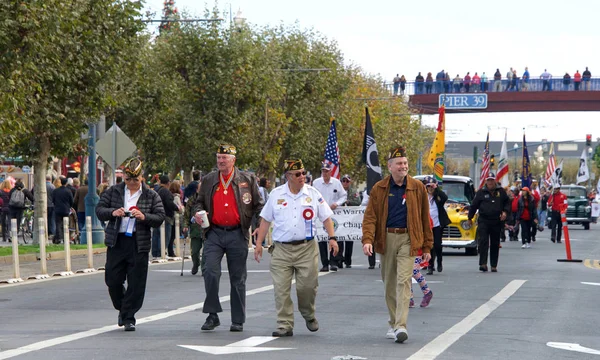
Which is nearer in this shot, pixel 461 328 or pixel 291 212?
pixel 291 212

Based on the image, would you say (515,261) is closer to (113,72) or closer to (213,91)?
(113,72)

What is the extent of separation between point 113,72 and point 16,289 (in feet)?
35.2

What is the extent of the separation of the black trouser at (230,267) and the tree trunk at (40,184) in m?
17.3

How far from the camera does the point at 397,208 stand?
11641 mm

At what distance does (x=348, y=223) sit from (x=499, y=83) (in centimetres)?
5199

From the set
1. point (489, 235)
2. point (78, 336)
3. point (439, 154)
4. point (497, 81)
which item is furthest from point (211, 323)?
point (497, 81)

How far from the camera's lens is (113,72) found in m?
27.9

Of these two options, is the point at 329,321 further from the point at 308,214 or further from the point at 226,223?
the point at 226,223

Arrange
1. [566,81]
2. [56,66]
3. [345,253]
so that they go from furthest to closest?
1. [566,81]
2. [56,66]
3. [345,253]

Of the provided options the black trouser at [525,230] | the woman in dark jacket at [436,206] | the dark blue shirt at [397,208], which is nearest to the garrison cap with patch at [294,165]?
the dark blue shirt at [397,208]

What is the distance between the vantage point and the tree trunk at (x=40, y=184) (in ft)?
94.7

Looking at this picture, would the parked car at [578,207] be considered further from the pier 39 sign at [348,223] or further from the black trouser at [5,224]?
the pier 39 sign at [348,223]

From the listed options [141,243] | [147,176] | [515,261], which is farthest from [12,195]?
[147,176]

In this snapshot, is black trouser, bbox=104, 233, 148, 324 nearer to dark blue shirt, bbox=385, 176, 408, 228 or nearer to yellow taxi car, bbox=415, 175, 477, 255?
dark blue shirt, bbox=385, 176, 408, 228
